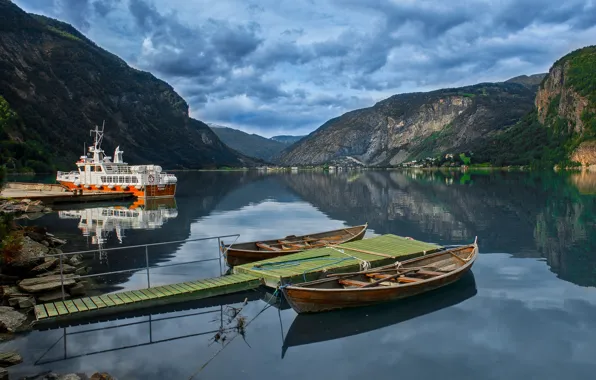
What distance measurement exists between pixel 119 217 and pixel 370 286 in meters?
38.7

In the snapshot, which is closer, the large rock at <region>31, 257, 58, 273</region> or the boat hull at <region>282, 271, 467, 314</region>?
the boat hull at <region>282, 271, 467, 314</region>

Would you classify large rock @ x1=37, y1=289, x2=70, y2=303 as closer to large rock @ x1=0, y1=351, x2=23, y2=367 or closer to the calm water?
the calm water

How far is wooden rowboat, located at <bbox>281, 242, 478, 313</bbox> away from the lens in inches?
685

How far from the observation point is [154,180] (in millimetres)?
76000

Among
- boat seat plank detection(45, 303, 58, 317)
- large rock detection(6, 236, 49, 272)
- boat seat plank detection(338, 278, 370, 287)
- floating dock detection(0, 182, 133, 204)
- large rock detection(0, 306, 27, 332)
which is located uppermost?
floating dock detection(0, 182, 133, 204)

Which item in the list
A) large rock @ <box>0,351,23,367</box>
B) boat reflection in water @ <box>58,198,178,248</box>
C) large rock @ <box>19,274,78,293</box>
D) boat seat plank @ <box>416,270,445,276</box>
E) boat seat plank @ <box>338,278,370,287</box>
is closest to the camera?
large rock @ <box>0,351,23,367</box>

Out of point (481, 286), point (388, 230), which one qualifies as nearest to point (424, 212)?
point (388, 230)

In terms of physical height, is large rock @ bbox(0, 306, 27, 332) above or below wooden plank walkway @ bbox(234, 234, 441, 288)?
below

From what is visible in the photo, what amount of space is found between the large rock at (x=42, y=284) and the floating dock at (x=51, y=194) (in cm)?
4240

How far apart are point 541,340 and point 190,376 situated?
11259 millimetres

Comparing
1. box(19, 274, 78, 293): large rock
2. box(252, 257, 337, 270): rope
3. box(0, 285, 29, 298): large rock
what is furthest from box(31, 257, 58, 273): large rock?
box(252, 257, 337, 270): rope

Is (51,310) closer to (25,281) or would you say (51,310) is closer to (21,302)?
(21,302)

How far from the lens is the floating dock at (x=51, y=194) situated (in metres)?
60.3

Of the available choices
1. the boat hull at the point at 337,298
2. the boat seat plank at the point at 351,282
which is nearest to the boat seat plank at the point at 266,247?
the boat seat plank at the point at 351,282
